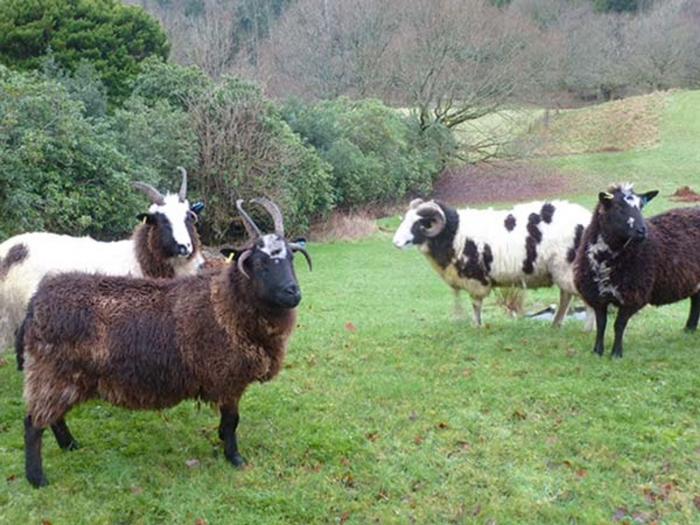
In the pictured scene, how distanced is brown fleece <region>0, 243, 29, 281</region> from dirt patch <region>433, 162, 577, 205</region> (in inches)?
1280

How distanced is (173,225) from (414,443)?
4153mm

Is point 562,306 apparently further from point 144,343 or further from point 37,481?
point 37,481

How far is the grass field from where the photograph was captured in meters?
5.65

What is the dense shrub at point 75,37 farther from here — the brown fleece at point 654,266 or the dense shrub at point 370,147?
the brown fleece at point 654,266

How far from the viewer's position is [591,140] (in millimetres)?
48469

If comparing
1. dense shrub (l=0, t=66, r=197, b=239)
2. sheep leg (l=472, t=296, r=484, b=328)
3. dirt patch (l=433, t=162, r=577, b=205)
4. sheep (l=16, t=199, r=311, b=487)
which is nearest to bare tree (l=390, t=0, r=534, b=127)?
dirt patch (l=433, t=162, r=577, b=205)

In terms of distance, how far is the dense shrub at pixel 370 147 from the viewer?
3066 centimetres

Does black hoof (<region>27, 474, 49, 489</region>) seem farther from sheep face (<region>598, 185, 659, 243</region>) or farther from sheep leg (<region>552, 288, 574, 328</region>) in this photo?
sheep leg (<region>552, 288, 574, 328</region>)

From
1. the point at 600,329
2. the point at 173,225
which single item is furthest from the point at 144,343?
the point at 600,329

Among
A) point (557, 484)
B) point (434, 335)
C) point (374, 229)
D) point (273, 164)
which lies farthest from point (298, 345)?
point (374, 229)

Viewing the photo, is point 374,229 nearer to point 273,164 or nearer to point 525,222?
point 273,164

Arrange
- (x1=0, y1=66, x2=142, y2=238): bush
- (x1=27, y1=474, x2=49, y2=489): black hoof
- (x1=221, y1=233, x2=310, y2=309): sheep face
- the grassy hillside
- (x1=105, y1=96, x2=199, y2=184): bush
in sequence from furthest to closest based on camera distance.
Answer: the grassy hillside, (x1=105, y1=96, x2=199, y2=184): bush, (x1=0, y1=66, x2=142, y2=238): bush, (x1=221, y1=233, x2=310, y2=309): sheep face, (x1=27, y1=474, x2=49, y2=489): black hoof

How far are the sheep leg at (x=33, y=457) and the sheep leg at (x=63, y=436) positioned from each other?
21.6 inches

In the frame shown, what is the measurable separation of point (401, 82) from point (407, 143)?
4.59m
